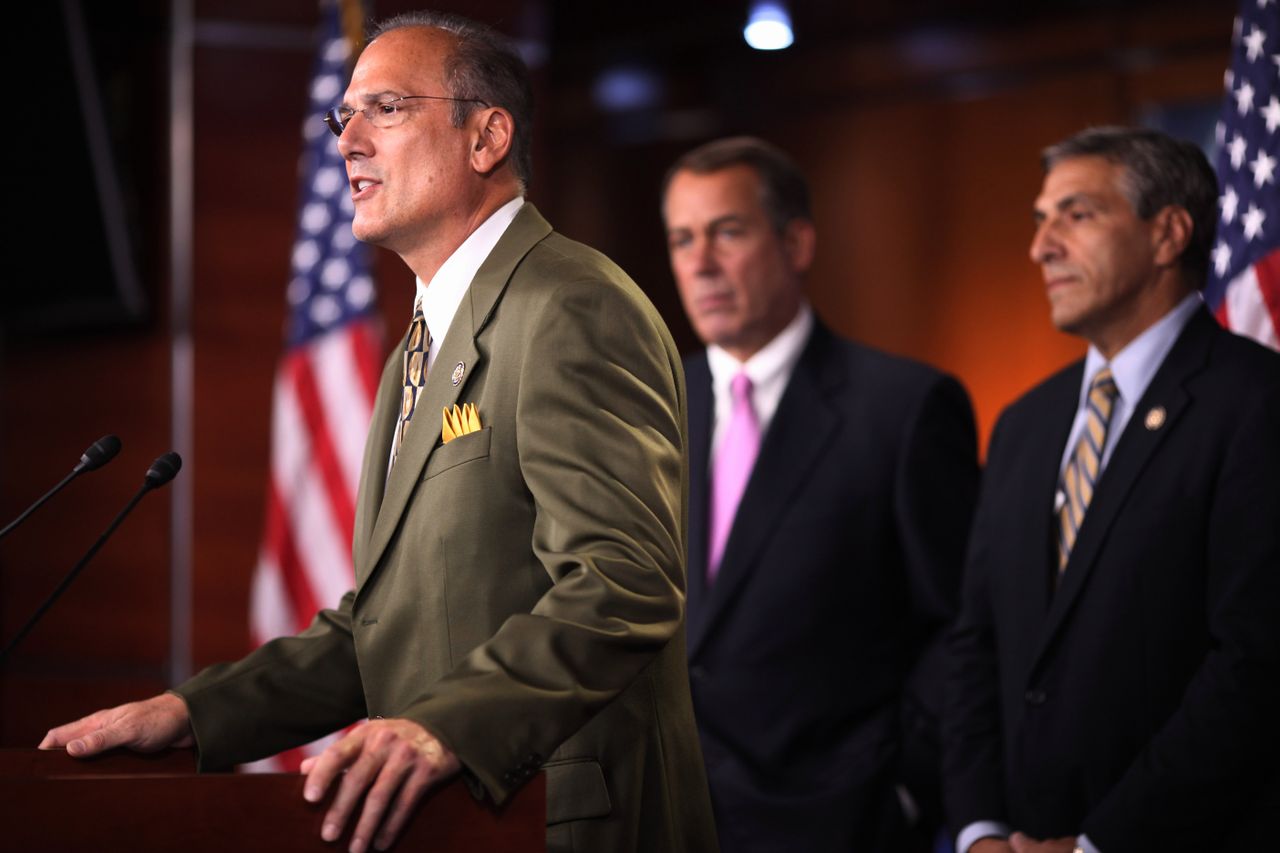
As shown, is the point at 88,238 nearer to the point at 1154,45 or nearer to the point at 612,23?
the point at 612,23

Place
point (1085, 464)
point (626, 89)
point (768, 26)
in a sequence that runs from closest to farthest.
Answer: point (1085, 464) → point (768, 26) → point (626, 89)

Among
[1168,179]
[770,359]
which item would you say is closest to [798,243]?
[770,359]

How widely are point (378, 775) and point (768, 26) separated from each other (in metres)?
4.80

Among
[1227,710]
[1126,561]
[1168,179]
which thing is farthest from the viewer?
[1168,179]

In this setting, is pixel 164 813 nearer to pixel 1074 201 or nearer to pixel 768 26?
pixel 1074 201

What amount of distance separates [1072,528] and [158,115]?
3.83m

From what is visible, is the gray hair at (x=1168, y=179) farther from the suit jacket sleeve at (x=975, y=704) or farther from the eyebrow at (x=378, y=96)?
the eyebrow at (x=378, y=96)

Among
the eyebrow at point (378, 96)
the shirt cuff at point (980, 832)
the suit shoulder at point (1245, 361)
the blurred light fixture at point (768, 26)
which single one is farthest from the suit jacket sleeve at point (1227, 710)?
the blurred light fixture at point (768, 26)

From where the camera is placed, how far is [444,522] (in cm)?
173

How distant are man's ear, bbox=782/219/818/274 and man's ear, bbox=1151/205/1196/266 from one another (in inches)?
34.4

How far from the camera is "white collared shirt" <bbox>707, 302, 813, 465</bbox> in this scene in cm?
342

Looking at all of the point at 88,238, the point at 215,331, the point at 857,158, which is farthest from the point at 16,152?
the point at 857,158

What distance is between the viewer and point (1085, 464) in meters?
2.82

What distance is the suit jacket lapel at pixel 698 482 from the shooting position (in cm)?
326
